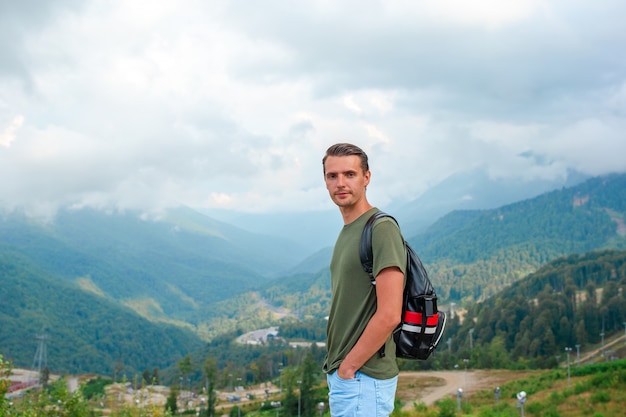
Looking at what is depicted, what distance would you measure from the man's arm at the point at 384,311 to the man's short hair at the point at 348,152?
819 millimetres

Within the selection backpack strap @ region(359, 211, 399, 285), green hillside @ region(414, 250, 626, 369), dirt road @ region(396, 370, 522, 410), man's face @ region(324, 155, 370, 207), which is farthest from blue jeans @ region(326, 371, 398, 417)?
green hillside @ region(414, 250, 626, 369)

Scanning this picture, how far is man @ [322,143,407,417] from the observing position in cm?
320

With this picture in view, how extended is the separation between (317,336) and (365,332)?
430ft

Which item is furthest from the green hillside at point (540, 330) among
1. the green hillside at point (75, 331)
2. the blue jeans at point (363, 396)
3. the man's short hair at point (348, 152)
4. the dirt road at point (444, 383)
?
the green hillside at point (75, 331)

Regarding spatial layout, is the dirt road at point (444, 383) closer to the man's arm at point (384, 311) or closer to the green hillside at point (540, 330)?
the green hillside at point (540, 330)

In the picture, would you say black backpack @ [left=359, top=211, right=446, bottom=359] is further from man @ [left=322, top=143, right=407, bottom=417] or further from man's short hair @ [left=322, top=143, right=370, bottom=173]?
man's short hair @ [left=322, top=143, right=370, bottom=173]

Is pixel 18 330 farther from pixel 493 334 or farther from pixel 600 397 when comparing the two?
pixel 600 397

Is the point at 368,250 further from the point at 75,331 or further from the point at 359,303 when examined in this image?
the point at 75,331

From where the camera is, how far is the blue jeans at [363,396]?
3342 mm

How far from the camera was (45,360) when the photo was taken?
121 metres

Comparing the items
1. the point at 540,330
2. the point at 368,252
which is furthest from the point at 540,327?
the point at 368,252

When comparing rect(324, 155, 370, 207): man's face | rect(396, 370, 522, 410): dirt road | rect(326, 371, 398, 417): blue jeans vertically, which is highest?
rect(324, 155, 370, 207): man's face

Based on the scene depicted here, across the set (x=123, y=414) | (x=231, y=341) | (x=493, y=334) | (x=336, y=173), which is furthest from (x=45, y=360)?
(x=336, y=173)

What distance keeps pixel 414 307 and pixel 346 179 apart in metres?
0.93
